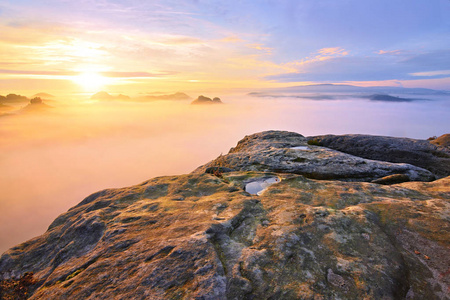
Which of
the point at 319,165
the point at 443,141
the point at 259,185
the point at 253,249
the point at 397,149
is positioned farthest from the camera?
the point at 443,141

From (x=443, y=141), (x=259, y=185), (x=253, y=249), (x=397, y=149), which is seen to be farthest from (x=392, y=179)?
(x=443, y=141)

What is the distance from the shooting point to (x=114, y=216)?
893 cm

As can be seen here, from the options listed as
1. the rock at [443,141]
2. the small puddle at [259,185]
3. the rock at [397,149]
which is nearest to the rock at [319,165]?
the small puddle at [259,185]

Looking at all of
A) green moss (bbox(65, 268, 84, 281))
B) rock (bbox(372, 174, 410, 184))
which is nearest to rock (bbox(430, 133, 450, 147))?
rock (bbox(372, 174, 410, 184))

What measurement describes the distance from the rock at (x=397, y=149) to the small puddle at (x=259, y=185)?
1502 cm

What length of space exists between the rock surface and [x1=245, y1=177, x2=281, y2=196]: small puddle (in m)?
0.74

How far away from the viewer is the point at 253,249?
6.14m

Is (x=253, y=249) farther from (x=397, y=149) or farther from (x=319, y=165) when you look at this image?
(x=397, y=149)

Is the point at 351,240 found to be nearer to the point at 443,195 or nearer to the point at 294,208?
the point at 294,208

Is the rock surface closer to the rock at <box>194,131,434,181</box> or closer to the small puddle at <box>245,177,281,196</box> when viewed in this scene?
the small puddle at <box>245,177,281,196</box>

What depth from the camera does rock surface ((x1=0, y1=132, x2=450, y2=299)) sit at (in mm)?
5129

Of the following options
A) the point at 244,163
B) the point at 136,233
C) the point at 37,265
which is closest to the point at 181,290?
the point at 136,233

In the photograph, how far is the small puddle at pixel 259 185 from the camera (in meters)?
10.7

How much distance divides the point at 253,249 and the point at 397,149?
71.5ft
